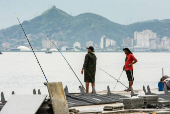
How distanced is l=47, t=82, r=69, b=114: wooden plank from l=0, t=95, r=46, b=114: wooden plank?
0.21 metres

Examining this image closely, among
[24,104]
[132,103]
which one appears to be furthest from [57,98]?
[132,103]

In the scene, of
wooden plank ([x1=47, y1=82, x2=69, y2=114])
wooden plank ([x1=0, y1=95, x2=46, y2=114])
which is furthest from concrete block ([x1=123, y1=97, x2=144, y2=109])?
wooden plank ([x1=0, y1=95, x2=46, y2=114])

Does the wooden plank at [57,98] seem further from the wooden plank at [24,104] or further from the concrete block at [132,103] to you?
the concrete block at [132,103]

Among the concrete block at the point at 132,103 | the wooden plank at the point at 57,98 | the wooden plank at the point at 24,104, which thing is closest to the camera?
the wooden plank at the point at 24,104

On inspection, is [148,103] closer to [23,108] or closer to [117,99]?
[117,99]

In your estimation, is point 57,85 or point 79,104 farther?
point 79,104

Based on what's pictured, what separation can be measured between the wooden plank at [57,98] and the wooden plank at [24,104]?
0.21m


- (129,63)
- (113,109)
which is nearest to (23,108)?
(113,109)

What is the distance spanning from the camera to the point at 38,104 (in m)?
8.98

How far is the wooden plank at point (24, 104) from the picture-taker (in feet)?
29.1

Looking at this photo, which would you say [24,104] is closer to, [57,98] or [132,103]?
[57,98]

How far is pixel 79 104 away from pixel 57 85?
2655 mm

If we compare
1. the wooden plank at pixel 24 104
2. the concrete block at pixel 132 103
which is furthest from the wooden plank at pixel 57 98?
the concrete block at pixel 132 103

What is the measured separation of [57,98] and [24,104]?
2.26 ft
